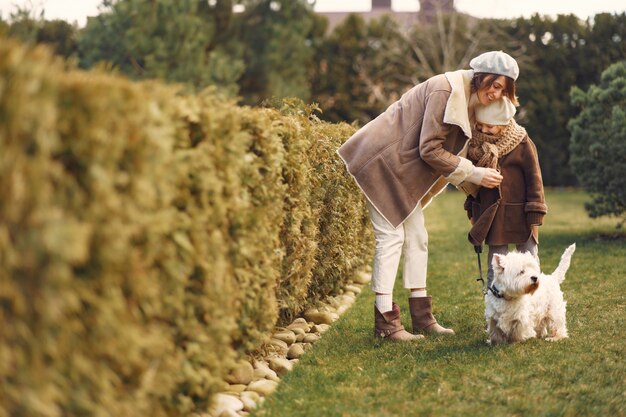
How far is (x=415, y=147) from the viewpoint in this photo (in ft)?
16.6

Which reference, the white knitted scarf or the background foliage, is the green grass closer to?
the white knitted scarf

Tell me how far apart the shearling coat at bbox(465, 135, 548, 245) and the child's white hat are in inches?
10.8

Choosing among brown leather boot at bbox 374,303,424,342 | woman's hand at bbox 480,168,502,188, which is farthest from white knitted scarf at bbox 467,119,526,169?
brown leather boot at bbox 374,303,424,342

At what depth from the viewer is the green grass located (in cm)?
378

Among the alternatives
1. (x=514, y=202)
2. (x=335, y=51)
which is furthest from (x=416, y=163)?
(x=335, y=51)

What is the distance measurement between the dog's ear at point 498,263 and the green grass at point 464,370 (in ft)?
1.63

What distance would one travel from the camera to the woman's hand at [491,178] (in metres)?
4.89

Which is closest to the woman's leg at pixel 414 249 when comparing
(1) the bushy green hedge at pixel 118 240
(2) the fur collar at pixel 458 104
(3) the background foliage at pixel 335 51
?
(2) the fur collar at pixel 458 104

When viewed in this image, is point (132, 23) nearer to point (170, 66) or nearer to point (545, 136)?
point (170, 66)

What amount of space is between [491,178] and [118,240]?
3.12m

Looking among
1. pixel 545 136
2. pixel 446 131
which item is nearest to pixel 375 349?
pixel 446 131

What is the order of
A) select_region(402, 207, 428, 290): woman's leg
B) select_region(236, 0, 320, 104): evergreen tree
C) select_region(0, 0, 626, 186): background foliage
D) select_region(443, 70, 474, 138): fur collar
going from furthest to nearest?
select_region(236, 0, 320, 104): evergreen tree < select_region(0, 0, 626, 186): background foliage < select_region(402, 207, 428, 290): woman's leg < select_region(443, 70, 474, 138): fur collar

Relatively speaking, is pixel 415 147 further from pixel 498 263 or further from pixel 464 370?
pixel 464 370

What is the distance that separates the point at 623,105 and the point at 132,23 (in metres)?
13.9
